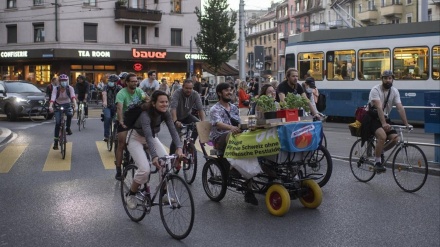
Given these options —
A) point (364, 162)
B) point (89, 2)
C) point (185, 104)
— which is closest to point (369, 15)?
point (89, 2)

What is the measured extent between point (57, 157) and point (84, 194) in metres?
4.39

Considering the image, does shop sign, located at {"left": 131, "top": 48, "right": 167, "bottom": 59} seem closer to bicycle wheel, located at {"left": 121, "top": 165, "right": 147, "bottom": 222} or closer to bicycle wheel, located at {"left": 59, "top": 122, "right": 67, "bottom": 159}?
bicycle wheel, located at {"left": 59, "top": 122, "right": 67, "bottom": 159}

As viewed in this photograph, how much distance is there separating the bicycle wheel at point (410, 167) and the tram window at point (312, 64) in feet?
46.8

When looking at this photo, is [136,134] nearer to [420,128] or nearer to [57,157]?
[57,157]

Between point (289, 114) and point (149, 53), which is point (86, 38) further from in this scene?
point (289, 114)

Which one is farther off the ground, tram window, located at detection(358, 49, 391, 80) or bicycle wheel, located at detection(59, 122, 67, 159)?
tram window, located at detection(358, 49, 391, 80)

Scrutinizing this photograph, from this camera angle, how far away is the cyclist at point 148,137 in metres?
6.50

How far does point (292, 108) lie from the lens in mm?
7812

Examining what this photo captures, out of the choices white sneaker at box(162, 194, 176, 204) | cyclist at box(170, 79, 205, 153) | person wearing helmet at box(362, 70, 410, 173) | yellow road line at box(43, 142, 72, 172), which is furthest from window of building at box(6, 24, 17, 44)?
white sneaker at box(162, 194, 176, 204)

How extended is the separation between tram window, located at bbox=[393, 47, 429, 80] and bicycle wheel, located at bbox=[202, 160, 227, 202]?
13928 millimetres

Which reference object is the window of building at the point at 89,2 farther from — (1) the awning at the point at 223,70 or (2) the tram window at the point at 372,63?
(2) the tram window at the point at 372,63

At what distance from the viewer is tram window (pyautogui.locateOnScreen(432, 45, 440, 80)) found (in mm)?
19719

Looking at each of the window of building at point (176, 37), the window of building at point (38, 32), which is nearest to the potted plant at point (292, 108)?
the window of building at point (38, 32)

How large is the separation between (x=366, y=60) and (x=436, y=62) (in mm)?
2803
